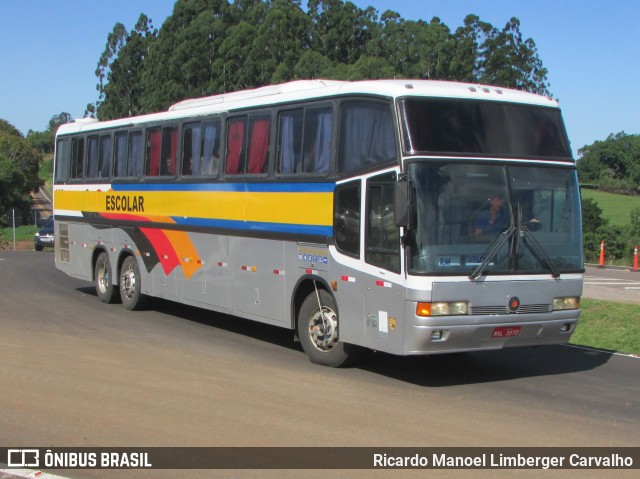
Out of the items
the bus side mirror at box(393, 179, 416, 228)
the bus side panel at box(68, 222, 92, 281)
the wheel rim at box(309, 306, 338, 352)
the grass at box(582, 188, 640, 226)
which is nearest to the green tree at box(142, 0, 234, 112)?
the grass at box(582, 188, 640, 226)

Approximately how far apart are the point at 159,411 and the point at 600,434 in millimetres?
4236

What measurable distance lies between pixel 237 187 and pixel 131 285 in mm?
4875

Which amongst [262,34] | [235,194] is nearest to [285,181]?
[235,194]

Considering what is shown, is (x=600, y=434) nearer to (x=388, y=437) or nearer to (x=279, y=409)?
(x=388, y=437)

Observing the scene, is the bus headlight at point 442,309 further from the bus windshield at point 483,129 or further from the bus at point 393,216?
the bus windshield at point 483,129

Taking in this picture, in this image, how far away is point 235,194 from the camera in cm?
1305

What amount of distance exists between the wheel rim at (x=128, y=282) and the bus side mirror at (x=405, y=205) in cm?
867

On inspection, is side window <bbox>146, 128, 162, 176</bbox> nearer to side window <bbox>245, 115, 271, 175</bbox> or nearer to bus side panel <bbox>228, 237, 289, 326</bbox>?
bus side panel <bbox>228, 237, 289, 326</bbox>

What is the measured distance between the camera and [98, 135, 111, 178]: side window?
17.5 m

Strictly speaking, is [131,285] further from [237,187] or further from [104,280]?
[237,187]

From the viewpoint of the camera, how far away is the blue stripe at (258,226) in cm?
1115

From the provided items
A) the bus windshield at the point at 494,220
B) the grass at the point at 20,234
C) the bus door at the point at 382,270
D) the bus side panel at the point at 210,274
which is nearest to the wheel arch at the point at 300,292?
the bus door at the point at 382,270

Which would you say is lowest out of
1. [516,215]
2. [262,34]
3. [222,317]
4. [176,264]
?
[222,317]

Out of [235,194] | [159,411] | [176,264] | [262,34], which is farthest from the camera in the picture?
[262,34]
